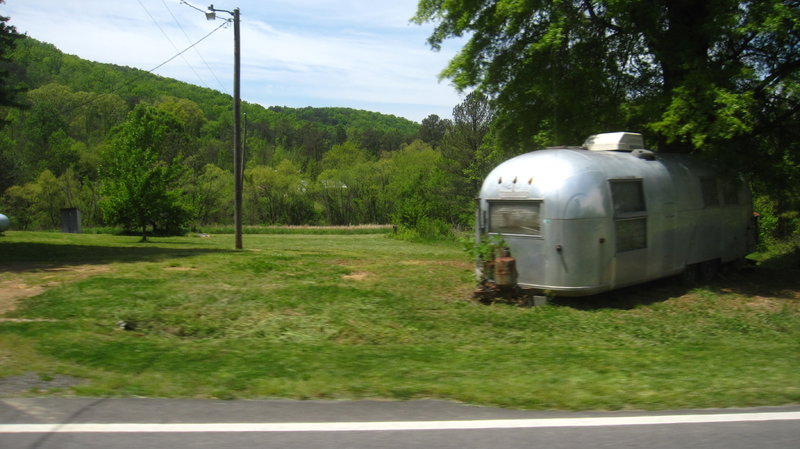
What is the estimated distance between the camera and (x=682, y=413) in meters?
5.30

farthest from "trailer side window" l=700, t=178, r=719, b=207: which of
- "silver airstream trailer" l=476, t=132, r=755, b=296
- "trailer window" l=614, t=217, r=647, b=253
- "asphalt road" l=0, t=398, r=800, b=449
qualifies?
"asphalt road" l=0, t=398, r=800, b=449

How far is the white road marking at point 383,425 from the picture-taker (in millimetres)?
4645

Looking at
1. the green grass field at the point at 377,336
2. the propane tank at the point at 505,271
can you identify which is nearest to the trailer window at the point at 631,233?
the green grass field at the point at 377,336

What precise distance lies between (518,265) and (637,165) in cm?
334

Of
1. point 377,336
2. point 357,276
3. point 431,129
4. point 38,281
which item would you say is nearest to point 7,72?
point 38,281

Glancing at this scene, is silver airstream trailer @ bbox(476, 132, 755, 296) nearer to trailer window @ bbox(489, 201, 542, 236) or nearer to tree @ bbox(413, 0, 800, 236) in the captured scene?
trailer window @ bbox(489, 201, 542, 236)

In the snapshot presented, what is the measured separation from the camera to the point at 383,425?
4852mm

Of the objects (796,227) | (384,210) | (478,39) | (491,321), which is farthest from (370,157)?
(491,321)

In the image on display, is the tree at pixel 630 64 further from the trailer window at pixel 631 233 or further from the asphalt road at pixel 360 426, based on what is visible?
the asphalt road at pixel 360 426

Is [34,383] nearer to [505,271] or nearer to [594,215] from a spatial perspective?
[505,271]

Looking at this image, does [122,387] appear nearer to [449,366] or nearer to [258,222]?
[449,366]

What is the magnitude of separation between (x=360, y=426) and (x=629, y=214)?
842cm

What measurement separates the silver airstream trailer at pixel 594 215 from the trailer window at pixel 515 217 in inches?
0.7

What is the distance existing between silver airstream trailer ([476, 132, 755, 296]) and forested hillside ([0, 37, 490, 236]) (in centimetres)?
2489
